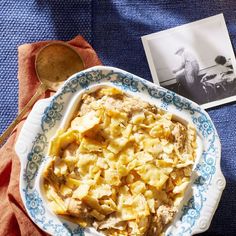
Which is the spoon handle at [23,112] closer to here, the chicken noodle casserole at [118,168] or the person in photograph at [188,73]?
the chicken noodle casserole at [118,168]

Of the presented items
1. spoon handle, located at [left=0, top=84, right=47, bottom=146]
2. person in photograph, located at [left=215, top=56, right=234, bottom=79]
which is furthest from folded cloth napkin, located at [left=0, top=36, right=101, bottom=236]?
person in photograph, located at [left=215, top=56, right=234, bottom=79]

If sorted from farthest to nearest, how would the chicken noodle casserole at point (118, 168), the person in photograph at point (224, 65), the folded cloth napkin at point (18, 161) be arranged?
the person in photograph at point (224, 65) < the folded cloth napkin at point (18, 161) < the chicken noodle casserole at point (118, 168)

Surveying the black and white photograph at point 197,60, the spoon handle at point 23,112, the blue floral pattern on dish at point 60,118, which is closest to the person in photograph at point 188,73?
the black and white photograph at point 197,60

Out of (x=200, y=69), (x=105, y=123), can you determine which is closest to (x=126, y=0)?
(x=200, y=69)

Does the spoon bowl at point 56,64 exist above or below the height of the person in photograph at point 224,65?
above

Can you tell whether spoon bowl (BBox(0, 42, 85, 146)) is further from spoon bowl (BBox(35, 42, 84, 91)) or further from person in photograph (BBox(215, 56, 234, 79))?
person in photograph (BBox(215, 56, 234, 79))

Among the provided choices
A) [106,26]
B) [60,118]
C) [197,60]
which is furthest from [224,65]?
[60,118]
